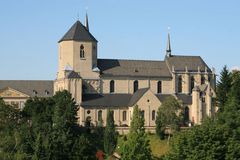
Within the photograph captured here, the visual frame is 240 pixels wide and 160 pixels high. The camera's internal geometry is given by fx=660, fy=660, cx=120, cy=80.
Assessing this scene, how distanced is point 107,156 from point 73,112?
12.5 m

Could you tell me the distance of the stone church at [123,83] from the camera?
103 meters

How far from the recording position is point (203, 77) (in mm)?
112250

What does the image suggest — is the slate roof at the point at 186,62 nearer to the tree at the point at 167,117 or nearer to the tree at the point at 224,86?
the tree at the point at 167,117

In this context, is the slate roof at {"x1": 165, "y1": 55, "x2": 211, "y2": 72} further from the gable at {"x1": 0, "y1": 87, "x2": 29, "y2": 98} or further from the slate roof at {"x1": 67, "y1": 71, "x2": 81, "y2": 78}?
the gable at {"x1": 0, "y1": 87, "x2": 29, "y2": 98}

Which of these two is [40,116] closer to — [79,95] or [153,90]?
[79,95]

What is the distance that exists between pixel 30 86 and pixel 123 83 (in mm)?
19643

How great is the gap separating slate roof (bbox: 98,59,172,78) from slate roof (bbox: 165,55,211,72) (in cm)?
148

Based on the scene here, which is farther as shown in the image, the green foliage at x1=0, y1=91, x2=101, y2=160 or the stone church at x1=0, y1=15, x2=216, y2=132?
the stone church at x1=0, y1=15, x2=216, y2=132

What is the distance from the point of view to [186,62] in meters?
113

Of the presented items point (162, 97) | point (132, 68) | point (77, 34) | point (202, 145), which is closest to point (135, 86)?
point (132, 68)

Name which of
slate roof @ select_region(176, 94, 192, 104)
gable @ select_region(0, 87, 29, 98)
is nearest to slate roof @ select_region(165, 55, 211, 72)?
slate roof @ select_region(176, 94, 192, 104)

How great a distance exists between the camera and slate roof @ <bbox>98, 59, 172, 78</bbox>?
108375 mm

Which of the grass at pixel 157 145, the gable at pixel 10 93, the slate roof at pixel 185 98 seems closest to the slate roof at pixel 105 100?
the slate roof at pixel 185 98

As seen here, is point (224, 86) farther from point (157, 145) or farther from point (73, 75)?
point (73, 75)
